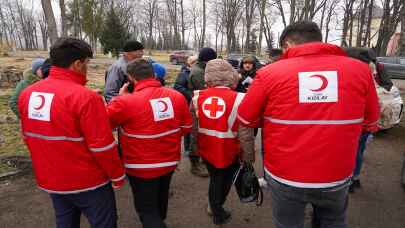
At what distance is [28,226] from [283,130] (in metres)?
2.91

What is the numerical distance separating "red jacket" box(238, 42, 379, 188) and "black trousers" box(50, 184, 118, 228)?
1281 millimetres

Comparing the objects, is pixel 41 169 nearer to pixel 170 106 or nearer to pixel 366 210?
pixel 170 106

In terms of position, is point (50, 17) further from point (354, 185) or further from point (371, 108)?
point (371, 108)

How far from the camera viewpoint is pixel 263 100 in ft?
6.01

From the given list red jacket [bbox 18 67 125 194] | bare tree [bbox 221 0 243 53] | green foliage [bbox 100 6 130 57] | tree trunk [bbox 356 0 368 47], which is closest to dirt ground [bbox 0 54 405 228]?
red jacket [bbox 18 67 125 194]

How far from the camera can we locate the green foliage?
92.7 feet

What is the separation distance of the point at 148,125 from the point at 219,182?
1095mm

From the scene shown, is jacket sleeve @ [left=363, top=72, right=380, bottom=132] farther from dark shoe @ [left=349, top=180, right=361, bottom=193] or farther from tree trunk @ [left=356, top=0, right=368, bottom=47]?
tree trunk @ [left=356, top=0, right=368, bottom=47]

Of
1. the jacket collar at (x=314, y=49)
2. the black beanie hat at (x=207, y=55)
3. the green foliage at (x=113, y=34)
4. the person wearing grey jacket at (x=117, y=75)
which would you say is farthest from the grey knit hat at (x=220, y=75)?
the green foliage at (x=113, y=34)

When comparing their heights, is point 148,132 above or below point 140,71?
below

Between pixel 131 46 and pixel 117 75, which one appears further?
pixel 131 46

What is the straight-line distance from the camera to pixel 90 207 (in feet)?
7.08

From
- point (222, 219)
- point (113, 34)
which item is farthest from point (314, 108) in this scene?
point (113, 34)

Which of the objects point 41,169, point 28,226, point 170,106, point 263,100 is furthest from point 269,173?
point 28,226
